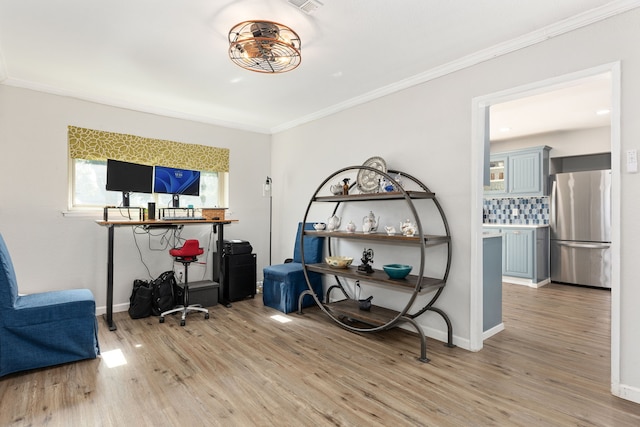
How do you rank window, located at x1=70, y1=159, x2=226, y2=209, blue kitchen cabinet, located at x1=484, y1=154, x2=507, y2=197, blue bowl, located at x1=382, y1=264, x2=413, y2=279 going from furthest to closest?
blue kitchen cabinet, located at x1=484, y1=154, x2=507, y2=197, window, located at x1=70, y1=159, x2=226, y2=209, blue bowl, located at x1=382, y1=264, x2=413, y2=279

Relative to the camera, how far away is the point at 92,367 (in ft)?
8.43

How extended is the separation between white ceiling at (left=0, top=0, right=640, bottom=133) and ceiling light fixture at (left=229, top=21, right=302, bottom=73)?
64mm

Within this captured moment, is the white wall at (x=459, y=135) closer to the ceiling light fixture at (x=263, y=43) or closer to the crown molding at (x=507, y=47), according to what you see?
the crown molding at (x=507, y=47)

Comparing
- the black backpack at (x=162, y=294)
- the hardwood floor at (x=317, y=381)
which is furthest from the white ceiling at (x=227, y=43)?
the hardwood floor at (x=317, y=381)

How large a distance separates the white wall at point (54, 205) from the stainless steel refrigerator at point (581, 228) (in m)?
6.09

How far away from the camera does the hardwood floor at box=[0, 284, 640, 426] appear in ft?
6.44

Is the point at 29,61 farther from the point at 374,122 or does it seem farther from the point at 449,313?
the point at 449,313

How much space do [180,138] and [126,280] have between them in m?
1.90

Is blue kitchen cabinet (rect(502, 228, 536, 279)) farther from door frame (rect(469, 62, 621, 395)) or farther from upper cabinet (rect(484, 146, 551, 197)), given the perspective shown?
door frame (rect(469, 62, 621, 395))

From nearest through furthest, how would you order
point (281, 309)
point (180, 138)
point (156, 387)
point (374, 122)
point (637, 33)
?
point (637, 33) → point (156, 387) → point (374, 122) → point (281, 309) → point (180, 138)

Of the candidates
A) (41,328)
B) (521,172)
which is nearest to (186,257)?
(41,328)

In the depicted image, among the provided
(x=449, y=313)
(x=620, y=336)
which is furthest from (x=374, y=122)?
(x=620, y=336)

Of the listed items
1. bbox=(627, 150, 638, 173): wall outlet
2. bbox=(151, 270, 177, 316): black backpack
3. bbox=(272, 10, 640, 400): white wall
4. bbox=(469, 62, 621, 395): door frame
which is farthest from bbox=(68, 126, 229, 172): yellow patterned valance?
bbox=(627, 150, 638, 173): wall outlet

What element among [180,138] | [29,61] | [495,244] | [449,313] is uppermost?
[29,61]
